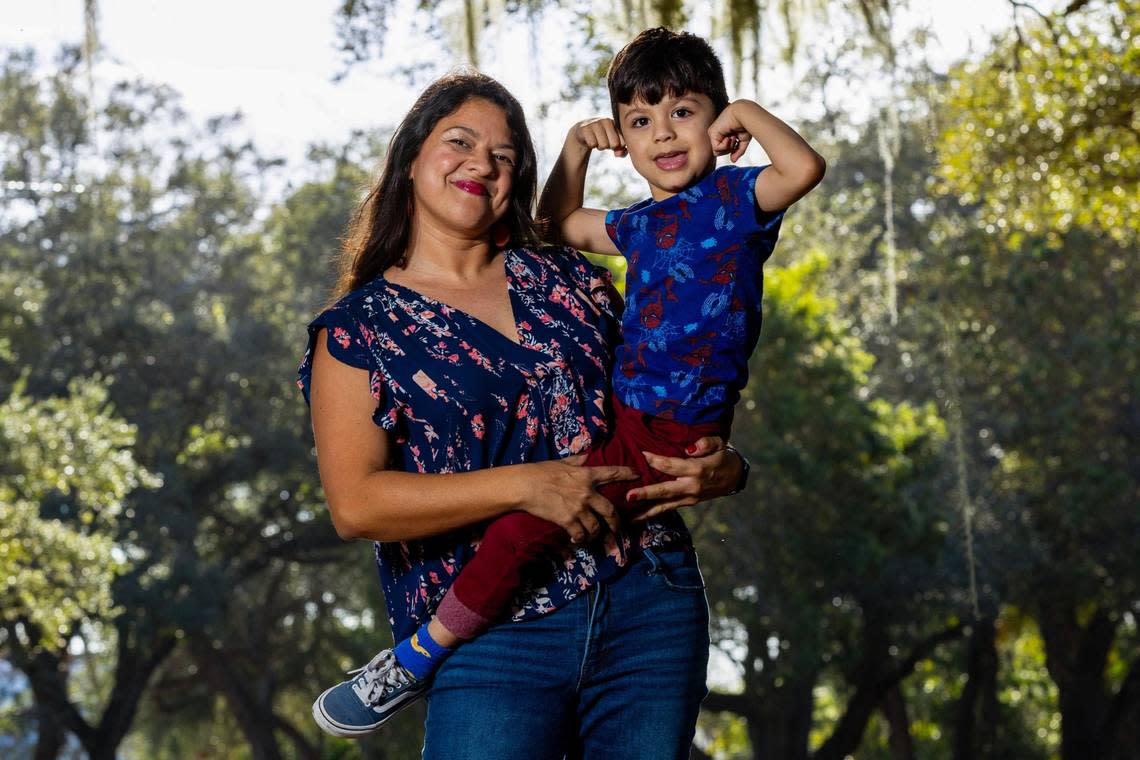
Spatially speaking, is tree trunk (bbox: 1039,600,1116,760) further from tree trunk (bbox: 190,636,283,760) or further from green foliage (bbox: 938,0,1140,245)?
green foliage (bbox: 938,0,1140,245)

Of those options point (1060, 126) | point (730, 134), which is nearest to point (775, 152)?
point (730, 134)

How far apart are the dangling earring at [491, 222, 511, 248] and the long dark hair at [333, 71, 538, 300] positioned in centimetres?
1

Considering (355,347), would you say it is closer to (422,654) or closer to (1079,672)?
(422,654)

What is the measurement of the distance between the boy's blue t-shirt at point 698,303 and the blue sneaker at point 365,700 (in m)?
0.53

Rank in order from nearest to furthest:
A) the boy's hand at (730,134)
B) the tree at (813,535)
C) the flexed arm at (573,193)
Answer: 1. the boy's hand at (730,134)
2. the flexed arm at (573,193)
3. the tree at (813,535)

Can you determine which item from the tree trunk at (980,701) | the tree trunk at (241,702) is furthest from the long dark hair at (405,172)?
the tree trunk at (241,702)

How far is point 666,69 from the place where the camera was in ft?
7.84

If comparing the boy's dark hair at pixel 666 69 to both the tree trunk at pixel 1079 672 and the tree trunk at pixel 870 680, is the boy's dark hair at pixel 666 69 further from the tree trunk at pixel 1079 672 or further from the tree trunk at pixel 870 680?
the tree trunk at pixel 1079 672

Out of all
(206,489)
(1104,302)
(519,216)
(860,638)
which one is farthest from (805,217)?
(519,216)

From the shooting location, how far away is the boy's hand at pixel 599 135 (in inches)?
100

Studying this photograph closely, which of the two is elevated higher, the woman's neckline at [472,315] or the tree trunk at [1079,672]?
the woman's neckline at [472,315]

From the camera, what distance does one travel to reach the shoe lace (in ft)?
7.22

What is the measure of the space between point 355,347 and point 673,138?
0.61 m

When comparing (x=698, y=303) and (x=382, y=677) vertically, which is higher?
(x=698, y=303)
